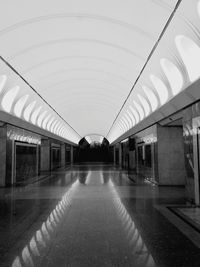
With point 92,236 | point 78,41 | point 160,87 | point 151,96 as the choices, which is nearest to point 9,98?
point 78,41

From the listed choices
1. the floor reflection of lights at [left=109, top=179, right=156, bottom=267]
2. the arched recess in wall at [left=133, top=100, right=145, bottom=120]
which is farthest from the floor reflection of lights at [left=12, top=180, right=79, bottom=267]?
the arched recess in wall at [left=133, top=100, right=145, bottom=120]

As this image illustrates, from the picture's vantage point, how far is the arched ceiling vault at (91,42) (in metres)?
7.64

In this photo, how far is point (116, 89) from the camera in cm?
1756

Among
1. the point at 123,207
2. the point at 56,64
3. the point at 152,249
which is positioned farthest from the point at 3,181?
the point at 152,249

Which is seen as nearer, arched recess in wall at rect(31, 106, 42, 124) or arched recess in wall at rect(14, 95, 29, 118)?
arched recess in wall at rect(14, 95, 29, 118)

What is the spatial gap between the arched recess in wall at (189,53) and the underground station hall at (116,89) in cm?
3

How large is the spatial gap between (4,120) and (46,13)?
7439 mm

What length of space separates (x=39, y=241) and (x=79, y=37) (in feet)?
24.8

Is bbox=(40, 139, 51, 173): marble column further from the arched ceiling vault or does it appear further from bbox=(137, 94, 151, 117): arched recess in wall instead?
bbox=(137, 94, 151, 117): arched recess in wall

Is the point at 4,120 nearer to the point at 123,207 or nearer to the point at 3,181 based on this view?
the point at 3,181

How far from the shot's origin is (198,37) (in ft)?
23.8

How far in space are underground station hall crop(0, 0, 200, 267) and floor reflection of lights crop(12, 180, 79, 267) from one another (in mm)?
21

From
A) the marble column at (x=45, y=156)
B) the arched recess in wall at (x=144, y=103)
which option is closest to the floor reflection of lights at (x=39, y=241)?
the arched recess in wall at (x=144, y=103)

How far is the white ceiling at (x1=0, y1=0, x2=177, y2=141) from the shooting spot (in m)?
7.72
